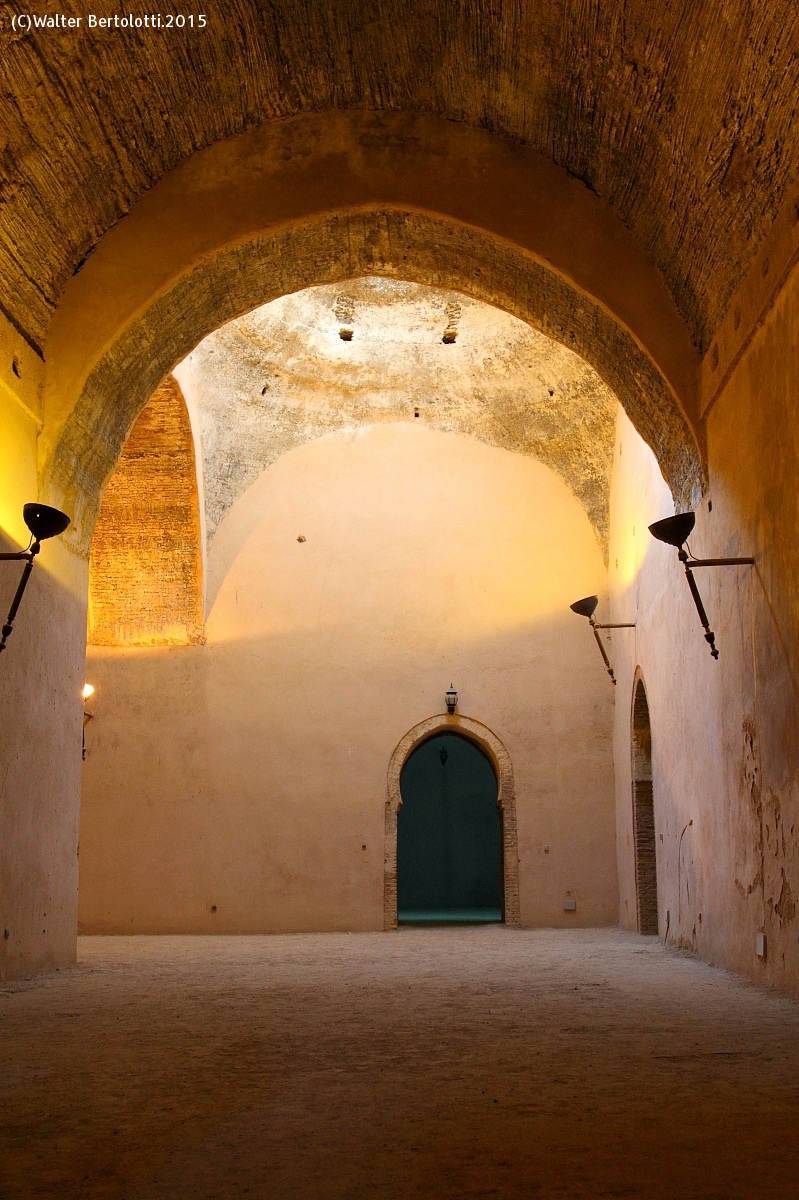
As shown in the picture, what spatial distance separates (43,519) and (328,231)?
3.57 m

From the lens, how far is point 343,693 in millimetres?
13680

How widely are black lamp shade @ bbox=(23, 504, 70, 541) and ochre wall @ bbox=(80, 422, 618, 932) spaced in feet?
22.8

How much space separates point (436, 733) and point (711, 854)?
5802 mm

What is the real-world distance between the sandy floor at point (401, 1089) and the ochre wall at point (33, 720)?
0.69m

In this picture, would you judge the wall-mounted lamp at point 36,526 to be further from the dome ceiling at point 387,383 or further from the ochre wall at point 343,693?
the ochre wall at point 343,693

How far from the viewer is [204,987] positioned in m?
6.88

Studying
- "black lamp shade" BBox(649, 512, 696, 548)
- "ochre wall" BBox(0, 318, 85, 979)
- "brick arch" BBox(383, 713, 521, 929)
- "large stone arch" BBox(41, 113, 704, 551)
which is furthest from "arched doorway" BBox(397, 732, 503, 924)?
"black lamp shade" BBox(649, 512, 696, 548)

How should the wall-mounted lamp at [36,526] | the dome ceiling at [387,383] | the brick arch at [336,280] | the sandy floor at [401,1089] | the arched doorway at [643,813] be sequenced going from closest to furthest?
the sandy floor at [401,1089]
the wall-mounted lamp at [36,526]
the brick arch at [336,280]
the arched doorway at [643,813]
the dome ceiling at [387,383]

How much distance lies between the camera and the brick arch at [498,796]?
Result: 13125 mm

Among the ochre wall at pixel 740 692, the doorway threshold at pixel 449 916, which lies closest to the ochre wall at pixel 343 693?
the doorway threshold at pixel 449 916

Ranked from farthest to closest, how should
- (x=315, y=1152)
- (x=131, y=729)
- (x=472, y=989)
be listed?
(x=131, y=729)
(x=472, y=989)
(x=315, y=1152)

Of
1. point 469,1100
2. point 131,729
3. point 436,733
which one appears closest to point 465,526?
point 436,733

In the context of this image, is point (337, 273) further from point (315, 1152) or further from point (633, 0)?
point (315, 1152)

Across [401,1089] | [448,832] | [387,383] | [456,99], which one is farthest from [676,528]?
[448,832]
